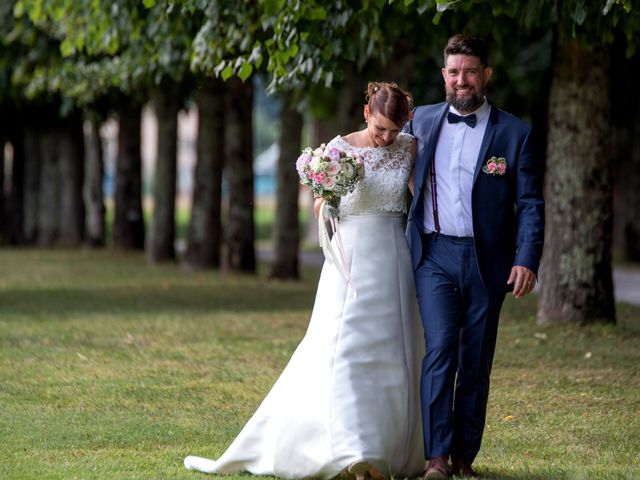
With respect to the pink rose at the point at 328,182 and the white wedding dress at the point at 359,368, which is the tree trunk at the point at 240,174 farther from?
the pink rose at the point at 328,182

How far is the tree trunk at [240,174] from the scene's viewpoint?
22844 mm

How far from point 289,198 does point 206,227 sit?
3.10 meters

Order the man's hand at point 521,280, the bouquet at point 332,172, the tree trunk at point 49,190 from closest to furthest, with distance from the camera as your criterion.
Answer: the man's hand at point 521,280
the bouquet at point 332,172
the tree trunk at point 49,190

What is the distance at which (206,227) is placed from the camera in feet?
80.2

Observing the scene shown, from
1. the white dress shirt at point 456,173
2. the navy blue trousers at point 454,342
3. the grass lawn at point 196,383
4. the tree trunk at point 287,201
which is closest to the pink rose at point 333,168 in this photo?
the white dress shirt at point 456,173

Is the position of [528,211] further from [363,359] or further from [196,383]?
[196,383]

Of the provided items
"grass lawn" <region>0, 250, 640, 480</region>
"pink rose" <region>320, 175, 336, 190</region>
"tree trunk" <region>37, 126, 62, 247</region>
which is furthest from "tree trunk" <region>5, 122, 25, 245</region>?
"pink rose" <region>320, 175, 336, 190</region>

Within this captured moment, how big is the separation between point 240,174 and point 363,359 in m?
16.3

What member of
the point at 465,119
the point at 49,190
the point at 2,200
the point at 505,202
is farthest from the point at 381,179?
the point at 2,200

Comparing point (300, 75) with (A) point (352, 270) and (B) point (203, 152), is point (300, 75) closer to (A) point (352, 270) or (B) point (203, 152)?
(A) point (352, 270)

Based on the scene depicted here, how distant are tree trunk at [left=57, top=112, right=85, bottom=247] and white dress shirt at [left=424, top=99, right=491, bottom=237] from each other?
90.0ft

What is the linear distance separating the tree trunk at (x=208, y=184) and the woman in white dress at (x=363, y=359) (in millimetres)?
17436

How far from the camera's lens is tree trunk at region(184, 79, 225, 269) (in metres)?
24.2

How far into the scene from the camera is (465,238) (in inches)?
263
